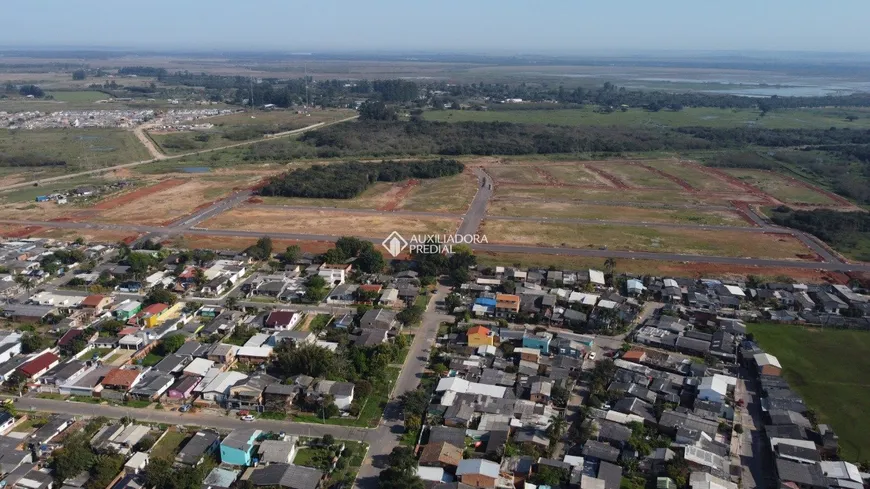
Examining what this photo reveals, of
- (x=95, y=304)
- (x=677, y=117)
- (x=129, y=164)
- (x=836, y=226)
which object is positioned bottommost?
(x=95, y=304)

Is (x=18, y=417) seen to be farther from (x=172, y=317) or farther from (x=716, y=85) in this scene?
(x=716, y=85)

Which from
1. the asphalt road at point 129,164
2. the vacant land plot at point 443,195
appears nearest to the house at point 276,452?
the vacant land plot at point 443,195

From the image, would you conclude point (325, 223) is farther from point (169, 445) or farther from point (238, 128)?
point (238, 128)

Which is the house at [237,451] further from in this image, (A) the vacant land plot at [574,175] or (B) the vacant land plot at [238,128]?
(B) the vacant land plot at [238,128]

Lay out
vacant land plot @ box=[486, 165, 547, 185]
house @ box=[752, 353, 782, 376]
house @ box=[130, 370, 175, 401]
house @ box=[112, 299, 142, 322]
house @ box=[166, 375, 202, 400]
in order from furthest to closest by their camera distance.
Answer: vacant land plot @ box=[486, 165, 547, 185] < house @ box=[112, 299, 142, 322] < house @ box=[752, 353, 782, 376] < house @ box=[166, 375, 202, 400] < house @ box=[130, 370, 175, 401]

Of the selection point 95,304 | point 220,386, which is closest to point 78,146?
point 95,304

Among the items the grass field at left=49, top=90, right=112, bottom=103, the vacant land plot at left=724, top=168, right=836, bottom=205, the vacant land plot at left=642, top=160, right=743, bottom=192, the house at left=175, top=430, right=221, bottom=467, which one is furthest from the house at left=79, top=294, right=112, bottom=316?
the grass field at left=49, top=90, right=112, bottom=103

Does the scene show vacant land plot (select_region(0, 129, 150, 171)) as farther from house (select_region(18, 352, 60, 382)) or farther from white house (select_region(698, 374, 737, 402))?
white house (select_region(698, 374, 737, 402))
